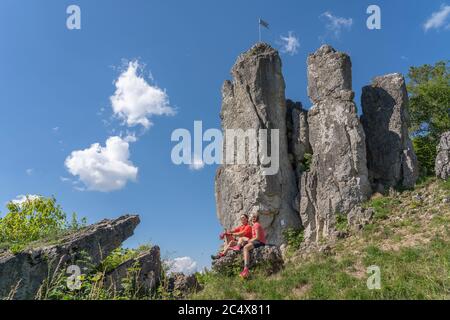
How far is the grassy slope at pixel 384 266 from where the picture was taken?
9625mm

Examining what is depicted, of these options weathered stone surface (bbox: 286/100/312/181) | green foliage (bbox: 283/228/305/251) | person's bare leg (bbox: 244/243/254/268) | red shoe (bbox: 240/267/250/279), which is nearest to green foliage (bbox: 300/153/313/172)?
weathered stone surface (bbox: 286/100/312/181)

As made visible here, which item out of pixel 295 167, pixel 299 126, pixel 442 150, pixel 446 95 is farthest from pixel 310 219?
pixel 446 95

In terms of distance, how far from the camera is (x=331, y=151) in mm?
26500

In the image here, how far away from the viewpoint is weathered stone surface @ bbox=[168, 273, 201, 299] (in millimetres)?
11355

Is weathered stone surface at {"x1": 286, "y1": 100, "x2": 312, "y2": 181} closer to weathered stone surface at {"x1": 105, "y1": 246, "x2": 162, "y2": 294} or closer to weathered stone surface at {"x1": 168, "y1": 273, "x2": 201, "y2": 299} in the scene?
weathered stone surface at {"x1": 168, "y1": 273, "x2": 201, "y2": 299}

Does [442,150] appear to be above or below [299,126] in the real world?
below

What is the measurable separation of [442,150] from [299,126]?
9519mm

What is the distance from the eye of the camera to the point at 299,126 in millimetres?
29625

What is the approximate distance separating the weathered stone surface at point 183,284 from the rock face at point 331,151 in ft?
46.1

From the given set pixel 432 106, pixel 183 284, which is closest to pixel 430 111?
pixel 432 106

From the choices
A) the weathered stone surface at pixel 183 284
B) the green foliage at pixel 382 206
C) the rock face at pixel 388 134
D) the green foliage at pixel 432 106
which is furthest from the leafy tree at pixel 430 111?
the weathered stone surface at pixel 183 284

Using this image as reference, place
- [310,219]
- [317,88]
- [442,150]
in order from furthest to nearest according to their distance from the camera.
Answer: [317,88] → [310,219] → [442,150]
